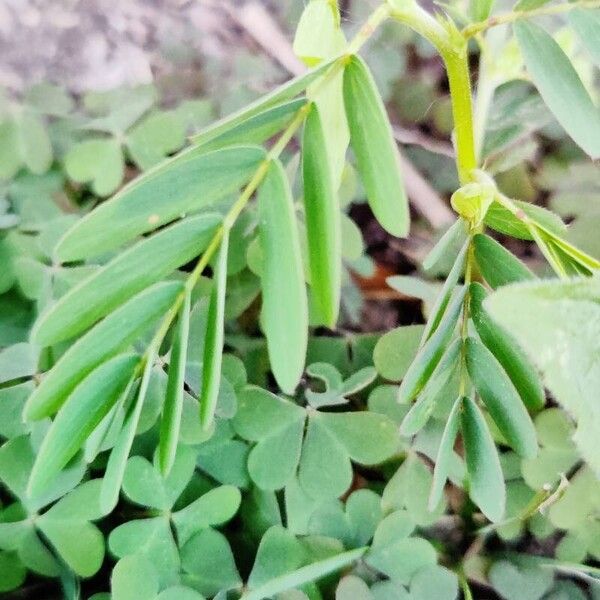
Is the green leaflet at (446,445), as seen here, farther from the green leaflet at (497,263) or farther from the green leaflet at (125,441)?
the green leaflet at (125,441)

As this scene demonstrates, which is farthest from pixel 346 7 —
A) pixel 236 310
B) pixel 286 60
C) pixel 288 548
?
pixel 288 548

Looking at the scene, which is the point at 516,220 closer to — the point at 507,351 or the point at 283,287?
the point at 507,351

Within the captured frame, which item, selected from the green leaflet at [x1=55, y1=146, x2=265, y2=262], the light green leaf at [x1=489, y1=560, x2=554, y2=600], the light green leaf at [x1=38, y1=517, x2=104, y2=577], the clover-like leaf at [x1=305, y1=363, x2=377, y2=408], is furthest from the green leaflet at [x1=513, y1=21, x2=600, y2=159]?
the light green leaf at [x1=38, y1=517, x2=104, y2=577]

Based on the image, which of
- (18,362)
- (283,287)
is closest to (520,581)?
(283,287)

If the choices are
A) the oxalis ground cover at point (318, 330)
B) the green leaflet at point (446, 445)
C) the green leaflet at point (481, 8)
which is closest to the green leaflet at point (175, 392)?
the oxalis ground cover at point (318, 330)

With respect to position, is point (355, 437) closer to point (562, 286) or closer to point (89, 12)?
point (562, 286)
